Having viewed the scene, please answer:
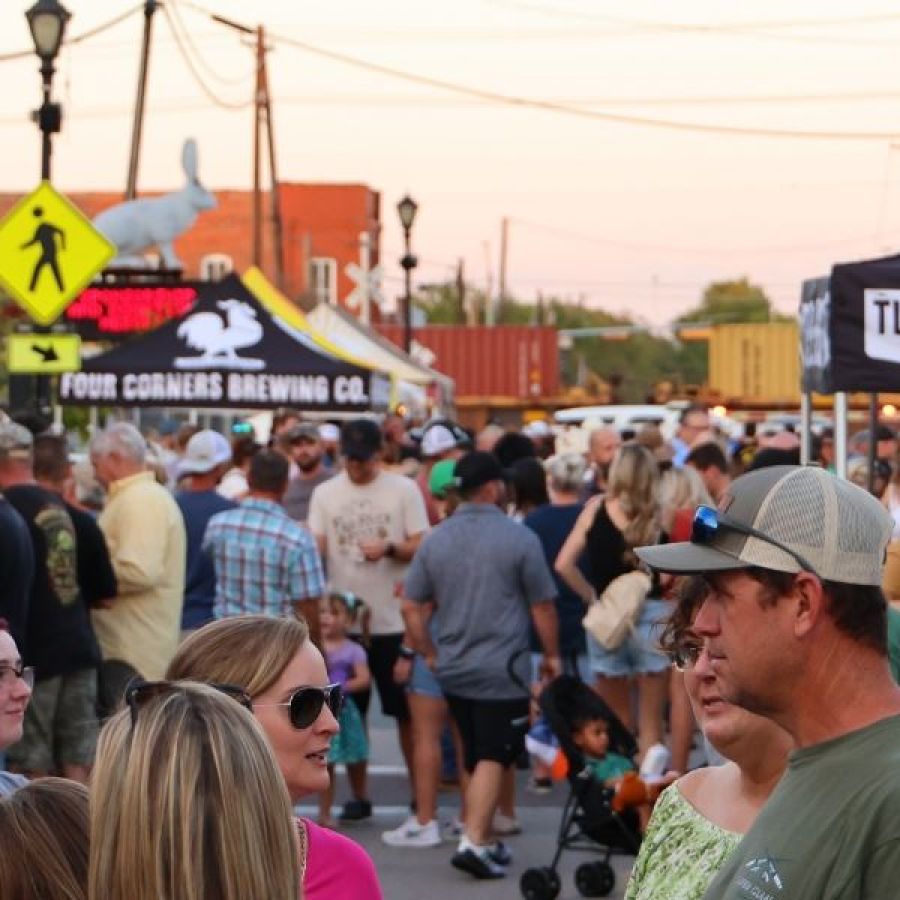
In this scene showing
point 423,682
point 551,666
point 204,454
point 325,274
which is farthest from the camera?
point 325,274

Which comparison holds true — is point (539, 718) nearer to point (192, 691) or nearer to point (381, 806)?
point (381, 806)

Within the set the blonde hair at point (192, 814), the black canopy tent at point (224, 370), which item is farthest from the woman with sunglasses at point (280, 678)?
the black canopy tent at point (224, 370)

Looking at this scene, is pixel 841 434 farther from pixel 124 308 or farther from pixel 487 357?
pixel 487 357

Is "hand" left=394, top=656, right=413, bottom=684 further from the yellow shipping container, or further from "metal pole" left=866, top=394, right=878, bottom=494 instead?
the yellow shipping container

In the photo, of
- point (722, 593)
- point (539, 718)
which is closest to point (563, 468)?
point (539, 718)

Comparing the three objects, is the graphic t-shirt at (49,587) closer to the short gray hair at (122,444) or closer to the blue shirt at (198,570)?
the short gray hair at (122,444)

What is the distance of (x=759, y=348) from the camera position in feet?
221

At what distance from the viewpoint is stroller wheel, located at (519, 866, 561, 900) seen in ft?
30.7

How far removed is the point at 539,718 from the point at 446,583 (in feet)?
6.60

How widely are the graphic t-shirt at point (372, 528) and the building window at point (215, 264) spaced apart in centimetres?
6568

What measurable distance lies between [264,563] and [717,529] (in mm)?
7061

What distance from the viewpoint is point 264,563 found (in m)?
10.1

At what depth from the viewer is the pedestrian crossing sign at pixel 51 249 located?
14844 millimetres

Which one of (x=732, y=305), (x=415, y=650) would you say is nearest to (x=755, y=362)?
(x=415, y=650)
